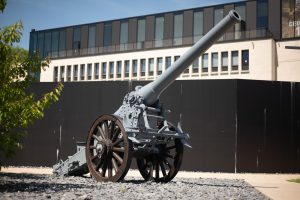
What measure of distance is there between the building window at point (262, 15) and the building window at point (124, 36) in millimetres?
14061

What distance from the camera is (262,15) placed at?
40.2 m

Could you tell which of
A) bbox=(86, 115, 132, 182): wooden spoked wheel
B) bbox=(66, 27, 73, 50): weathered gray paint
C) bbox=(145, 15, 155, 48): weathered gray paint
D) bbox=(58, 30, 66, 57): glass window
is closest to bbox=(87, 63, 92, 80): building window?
bbox=(66, 27, 73, 50): weathered gray paint

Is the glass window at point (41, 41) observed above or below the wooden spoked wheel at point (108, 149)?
above

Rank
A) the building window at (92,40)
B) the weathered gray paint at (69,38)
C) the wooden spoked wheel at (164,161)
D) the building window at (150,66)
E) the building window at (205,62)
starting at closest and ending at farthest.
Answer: the wooden spoked wheel at (164,161)
the building window at (205,62)
the building window at (150,66)
the building window at (92,40)
the weathered gray paint at (69,38)

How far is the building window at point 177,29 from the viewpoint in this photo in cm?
4411

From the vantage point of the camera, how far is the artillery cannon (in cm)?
1022

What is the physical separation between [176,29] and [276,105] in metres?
27.3

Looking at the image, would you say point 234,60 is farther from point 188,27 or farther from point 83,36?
point 83,36

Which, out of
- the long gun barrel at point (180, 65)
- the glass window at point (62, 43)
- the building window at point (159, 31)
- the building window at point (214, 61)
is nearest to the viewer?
the long gun barrel at point (180, 65)

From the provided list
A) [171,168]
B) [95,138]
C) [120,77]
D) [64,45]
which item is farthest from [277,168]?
[64,45]

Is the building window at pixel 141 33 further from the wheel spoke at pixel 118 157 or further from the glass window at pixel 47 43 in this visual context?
the wheel spoke at pixel 118 157

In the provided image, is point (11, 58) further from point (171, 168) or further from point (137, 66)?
point (137, 66)

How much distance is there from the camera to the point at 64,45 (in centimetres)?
5231

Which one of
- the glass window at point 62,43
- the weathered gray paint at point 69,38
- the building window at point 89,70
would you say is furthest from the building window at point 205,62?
the glass window at point 62,43
